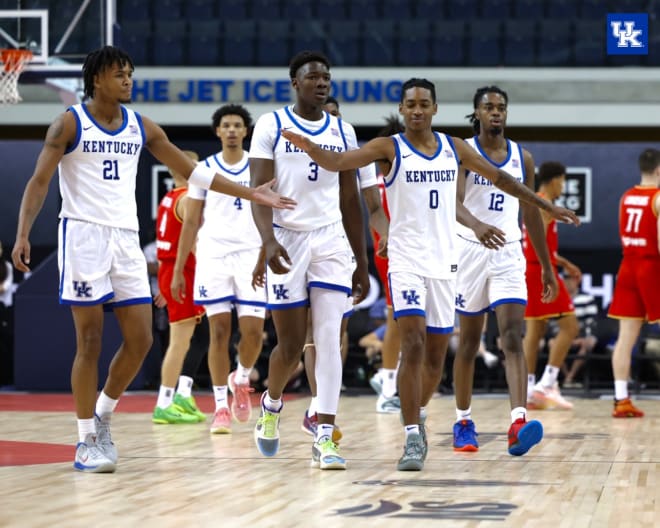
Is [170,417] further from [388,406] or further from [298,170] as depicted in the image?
[298,170]

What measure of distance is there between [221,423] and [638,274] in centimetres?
374

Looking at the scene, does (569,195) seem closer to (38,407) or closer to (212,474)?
(38,407)

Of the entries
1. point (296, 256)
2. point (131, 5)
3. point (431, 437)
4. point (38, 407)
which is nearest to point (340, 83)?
point (131, 5)

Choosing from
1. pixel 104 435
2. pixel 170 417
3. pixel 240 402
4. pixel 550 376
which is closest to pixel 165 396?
pixel 170 417

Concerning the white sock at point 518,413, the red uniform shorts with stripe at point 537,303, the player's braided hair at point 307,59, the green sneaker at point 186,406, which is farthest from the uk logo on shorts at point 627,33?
the player's braided hair at point 307,59

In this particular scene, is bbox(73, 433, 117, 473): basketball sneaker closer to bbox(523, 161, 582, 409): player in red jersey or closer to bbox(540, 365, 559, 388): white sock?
bbox(523, 161, 582, 409): player in red jersey

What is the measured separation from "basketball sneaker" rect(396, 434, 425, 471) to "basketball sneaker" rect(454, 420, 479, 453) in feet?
3.03

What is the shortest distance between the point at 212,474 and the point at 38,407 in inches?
203

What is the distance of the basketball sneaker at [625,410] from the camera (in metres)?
9.93

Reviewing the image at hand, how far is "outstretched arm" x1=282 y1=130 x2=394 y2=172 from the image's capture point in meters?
5.89

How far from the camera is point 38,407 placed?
1077 cm

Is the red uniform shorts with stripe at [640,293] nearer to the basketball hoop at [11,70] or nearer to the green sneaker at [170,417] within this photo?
the green sneaker at [170,417]

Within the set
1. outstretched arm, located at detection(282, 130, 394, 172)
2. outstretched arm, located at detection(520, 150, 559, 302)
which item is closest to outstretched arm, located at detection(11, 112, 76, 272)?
outstretched arm, located at detection(282, 130, 394, 172)

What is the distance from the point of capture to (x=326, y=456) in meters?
6.10
